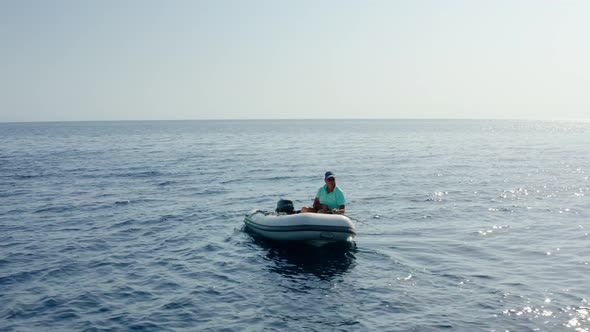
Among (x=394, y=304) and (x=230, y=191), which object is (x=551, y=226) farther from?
(x=230, y=191)

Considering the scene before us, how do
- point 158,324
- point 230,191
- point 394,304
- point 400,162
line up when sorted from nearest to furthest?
point 158,324 → point 394,304 → point 230,191 → point 400,162

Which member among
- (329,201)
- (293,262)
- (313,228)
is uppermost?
(329,201)

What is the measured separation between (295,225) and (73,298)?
6452 millimetres

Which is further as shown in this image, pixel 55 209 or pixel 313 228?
pixel 55 209

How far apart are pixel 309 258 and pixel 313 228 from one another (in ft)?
2.94

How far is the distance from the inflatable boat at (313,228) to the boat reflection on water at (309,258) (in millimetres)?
312

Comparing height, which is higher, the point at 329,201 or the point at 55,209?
the point at 329,201

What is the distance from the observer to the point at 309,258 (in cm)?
1477

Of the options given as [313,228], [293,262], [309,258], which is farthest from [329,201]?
[293,262]

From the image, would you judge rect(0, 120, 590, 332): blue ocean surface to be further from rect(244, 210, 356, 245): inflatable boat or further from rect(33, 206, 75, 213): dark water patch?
rect(244, 210, 356, 245): inflatable boat

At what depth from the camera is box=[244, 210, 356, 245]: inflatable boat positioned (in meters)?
15.0

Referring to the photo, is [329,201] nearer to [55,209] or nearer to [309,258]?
[309,258]

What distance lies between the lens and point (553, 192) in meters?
25.8

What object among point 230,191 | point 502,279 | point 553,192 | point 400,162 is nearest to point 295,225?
point 502,279
